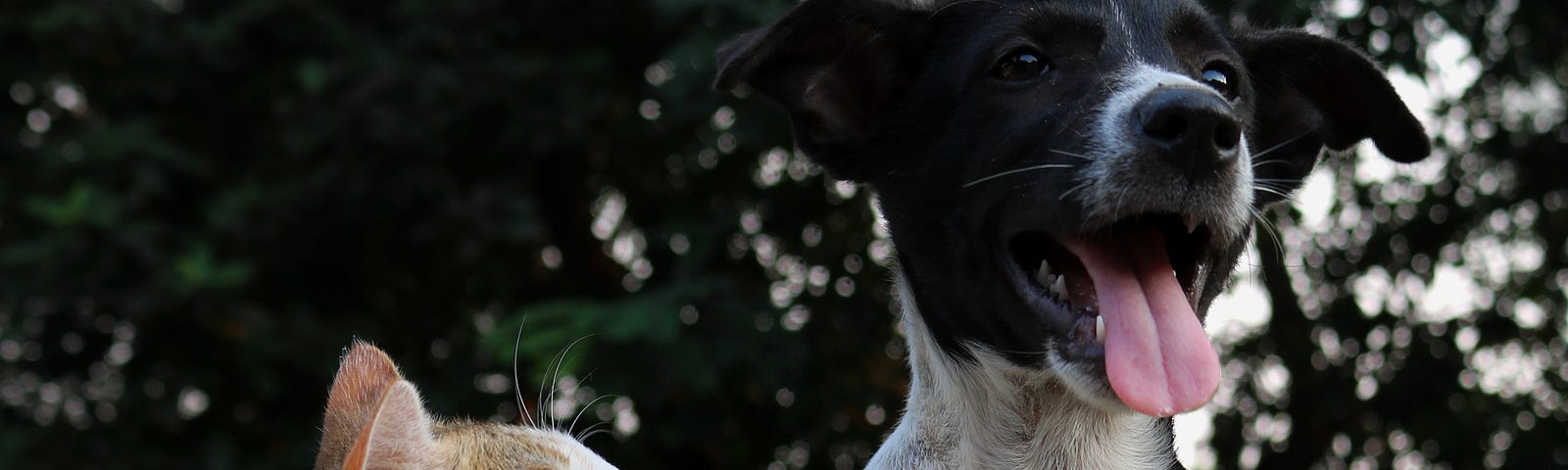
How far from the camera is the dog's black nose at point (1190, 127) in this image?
88.3 inches

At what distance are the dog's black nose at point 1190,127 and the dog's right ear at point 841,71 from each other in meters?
0.69

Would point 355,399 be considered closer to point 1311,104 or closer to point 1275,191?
point 1275,191

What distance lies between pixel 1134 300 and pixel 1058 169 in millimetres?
265

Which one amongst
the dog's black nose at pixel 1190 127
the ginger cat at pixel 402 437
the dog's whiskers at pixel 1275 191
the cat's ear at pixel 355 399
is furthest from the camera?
the dog's whiskers at pixel 1275 191

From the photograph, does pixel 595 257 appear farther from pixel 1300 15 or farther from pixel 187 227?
pixel 1300 15

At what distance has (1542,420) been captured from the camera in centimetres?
642

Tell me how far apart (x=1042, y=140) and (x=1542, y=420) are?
200 inches

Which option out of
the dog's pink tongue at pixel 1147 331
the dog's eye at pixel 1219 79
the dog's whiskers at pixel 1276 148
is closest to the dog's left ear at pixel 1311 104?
the dog's whiskers at pixel 1276 148

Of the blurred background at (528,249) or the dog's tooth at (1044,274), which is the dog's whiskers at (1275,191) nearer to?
the dog's tooth at (1044,274)

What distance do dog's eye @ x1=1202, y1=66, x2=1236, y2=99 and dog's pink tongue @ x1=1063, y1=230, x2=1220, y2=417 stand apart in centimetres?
44

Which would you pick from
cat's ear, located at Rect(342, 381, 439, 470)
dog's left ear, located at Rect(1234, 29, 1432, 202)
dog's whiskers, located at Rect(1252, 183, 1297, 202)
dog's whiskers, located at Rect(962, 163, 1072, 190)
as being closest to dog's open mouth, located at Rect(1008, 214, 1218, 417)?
dog's whiskers, located at Rect(962, 163, 1072, 190)

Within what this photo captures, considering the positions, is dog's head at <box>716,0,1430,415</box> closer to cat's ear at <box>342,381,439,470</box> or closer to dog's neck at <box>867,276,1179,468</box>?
dog's neck at <box>867,276,1179,468</box>

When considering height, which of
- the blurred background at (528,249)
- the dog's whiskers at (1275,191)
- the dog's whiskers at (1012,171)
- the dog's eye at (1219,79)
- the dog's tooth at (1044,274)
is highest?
the dog's whiskers at (1012,171)

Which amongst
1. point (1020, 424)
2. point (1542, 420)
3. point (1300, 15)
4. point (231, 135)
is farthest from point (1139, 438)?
point (231, 135)
